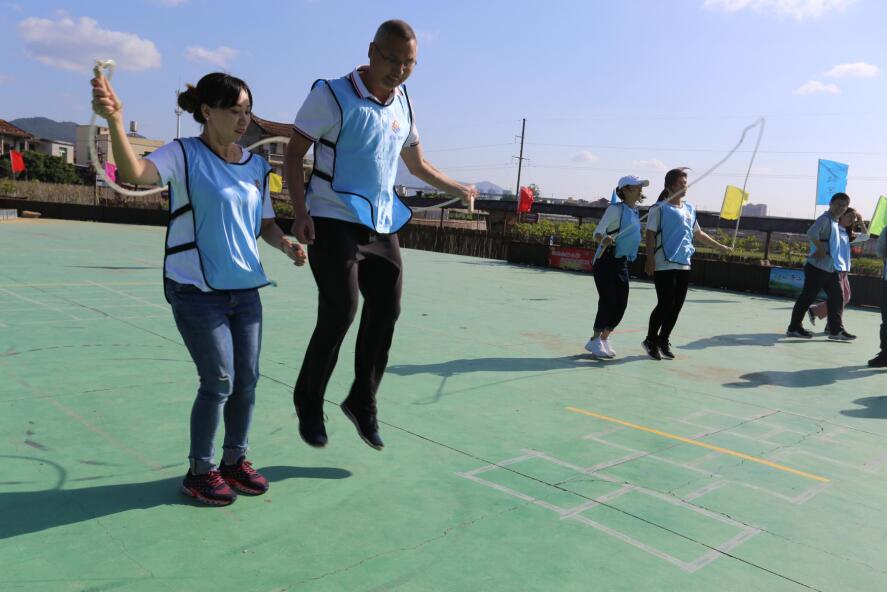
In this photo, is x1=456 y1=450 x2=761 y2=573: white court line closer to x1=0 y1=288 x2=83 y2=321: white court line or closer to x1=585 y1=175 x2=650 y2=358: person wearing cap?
A: x1=585 y1=175 x2=650 y2=358: person wearing cap

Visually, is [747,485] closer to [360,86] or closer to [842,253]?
[360,86]

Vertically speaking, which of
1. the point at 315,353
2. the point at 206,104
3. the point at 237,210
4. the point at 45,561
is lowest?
the point at 45,561

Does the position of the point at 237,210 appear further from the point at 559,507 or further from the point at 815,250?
the point at 815,250

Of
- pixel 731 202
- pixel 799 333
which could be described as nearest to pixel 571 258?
pixel 731 202

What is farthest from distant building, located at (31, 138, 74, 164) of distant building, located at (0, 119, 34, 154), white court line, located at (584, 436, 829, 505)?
white court line, located at (584, 436, 829, 505)

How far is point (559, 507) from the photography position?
10.5 feet

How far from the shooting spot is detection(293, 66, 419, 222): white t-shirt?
3074mm

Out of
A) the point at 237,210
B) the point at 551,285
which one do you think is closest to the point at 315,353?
the point at 237,210

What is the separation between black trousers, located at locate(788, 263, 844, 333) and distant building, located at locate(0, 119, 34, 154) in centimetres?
8095

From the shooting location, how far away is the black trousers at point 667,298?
23.7 feet

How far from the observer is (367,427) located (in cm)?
356

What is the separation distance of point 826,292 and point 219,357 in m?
8.70

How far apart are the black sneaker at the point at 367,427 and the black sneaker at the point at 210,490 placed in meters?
0.75

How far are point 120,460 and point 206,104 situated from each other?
1.73 meters
